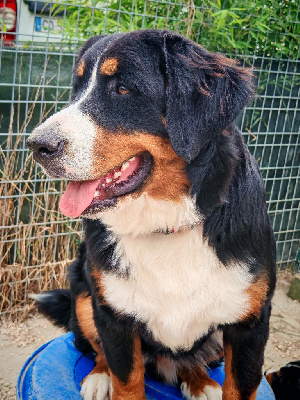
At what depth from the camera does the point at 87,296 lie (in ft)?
7.71

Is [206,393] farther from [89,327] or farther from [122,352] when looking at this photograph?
[89,327]

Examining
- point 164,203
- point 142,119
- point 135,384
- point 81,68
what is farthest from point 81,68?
point 135,384

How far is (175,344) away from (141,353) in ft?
0.66

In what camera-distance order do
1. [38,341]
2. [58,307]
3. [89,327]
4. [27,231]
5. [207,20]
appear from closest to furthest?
1. [89,327]
2. [58,307]
3. [38,341]
4. [27,231]
5. [207,20]

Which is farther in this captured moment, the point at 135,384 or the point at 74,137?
the point at 135,384

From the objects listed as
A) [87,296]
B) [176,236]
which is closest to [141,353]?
[87,296]

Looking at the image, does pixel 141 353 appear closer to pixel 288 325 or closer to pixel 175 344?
pixel 175 344

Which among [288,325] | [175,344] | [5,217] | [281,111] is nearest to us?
[175,344]

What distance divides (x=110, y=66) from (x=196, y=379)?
139cm

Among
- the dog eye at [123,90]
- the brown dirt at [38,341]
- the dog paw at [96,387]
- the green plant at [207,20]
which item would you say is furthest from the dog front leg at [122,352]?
the green plant at [207,20]

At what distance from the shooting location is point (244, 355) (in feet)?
6.72

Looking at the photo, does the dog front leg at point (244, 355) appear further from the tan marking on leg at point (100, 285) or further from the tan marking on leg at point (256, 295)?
the tan marking on leg at point (100, 285)

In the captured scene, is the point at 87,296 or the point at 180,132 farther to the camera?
the point at 87,296

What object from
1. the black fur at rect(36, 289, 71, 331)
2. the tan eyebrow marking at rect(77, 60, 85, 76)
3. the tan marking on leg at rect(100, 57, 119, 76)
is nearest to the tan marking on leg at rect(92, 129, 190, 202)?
the tan marking on leg at rect(100, 57, 119, 76)
